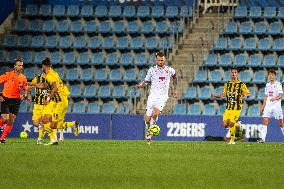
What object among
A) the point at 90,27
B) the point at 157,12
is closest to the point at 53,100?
the point at 90,27

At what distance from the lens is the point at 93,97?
34.6 metres

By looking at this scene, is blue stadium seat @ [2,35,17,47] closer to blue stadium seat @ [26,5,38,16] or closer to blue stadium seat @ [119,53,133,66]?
blue stadium seat @ [26,5,38,16]

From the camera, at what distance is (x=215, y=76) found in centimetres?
3384

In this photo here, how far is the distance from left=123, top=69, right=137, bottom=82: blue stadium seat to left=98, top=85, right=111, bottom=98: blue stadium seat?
0.79 m

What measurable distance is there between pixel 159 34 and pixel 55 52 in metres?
4.47

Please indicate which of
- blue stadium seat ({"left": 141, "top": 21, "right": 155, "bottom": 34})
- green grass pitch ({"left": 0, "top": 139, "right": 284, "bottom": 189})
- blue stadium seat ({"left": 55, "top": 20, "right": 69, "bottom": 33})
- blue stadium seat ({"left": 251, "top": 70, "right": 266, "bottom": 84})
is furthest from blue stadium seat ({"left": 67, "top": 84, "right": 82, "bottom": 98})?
green grass pitch ({"left": 0, "top": 139, "right": 284, "bottom": 189})

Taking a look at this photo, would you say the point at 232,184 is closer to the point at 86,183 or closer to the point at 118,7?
the point at 86,183

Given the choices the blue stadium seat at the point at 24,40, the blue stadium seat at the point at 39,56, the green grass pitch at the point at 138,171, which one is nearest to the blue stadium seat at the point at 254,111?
the blue stadium seat at the point at 39,56

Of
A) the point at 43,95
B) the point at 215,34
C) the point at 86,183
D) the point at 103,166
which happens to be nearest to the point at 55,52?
the point at 215,34

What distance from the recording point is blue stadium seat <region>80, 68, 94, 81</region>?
115 feet

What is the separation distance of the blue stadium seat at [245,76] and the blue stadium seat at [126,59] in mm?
4580

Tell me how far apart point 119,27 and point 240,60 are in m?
5.63

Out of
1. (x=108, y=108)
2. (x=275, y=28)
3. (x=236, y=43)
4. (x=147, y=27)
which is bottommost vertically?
(x=108, y=108)

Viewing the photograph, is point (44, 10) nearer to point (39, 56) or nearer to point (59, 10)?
point (59, 10)
